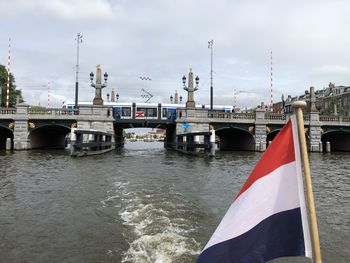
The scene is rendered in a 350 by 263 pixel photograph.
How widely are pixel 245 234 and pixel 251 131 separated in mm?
41767

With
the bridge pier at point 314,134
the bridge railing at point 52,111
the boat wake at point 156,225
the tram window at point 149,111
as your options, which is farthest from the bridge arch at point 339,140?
A: the boat wake at point 156,225

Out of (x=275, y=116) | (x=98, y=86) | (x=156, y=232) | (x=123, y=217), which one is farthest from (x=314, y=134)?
(x=156, y=232)

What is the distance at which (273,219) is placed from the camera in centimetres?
304

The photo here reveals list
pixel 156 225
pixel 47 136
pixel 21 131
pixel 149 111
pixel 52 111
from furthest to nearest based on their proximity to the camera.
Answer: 1. pixel 47 136
2. pixel 149 111
3. pixel 52 111
4. pixel 21 131
5. pixel 156 225

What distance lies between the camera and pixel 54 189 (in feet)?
45.3

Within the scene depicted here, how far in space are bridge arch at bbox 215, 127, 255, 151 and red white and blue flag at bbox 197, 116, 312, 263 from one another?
41.2 metres

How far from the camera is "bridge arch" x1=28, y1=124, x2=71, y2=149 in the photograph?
42.6 meters

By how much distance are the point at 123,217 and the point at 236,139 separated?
4622 cm

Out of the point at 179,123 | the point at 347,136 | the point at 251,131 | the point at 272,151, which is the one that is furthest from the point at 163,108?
the point at 272,151

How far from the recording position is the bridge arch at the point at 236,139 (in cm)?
4584

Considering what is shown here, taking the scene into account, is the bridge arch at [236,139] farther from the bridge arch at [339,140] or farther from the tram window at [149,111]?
the bridge arch at [339,140]

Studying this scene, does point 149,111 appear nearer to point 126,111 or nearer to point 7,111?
point 126,111

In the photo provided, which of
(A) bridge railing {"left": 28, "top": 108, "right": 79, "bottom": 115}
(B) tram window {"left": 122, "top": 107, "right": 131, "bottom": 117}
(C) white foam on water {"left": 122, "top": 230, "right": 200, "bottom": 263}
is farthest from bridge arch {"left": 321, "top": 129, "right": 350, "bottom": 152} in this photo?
(C) white foam on water {"left": 122, "top": 230, "right": 200, "bottom": 263}

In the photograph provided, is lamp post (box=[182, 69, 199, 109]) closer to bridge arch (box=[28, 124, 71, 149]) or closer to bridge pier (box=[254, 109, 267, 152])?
bridge pier (box=[254, 109, 267, 152])
